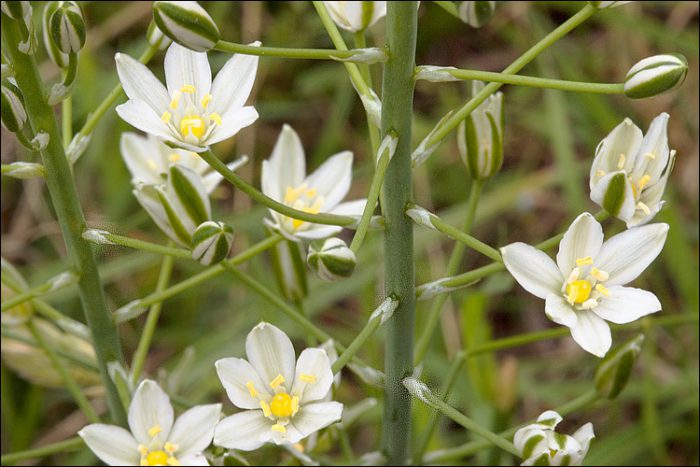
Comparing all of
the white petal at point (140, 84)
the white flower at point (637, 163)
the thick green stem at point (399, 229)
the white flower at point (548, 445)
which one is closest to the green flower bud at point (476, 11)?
the thick green stem at point (399, 229)

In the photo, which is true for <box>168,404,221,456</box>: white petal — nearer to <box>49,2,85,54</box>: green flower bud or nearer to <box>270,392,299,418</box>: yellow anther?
<box>270,392,299,418</box>: yellow anther

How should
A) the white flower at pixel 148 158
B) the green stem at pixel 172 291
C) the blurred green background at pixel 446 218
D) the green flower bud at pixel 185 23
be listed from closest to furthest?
1. the green flower bud at pixel 185 23
2. the green stem at pixel 172 291
3. the white flower at pixel 148 158
4. the blurred green background at pixel 446 218

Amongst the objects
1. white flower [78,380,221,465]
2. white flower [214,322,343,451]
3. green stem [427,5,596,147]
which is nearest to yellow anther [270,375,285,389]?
white flower [214,322,343,451]

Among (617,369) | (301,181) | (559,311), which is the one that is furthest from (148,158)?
(617,369)

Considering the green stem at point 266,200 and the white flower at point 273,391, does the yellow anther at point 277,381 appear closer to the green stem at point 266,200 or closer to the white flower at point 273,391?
the white flower at point 273,391

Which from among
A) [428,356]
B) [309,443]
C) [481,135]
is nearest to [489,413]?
[428,356]

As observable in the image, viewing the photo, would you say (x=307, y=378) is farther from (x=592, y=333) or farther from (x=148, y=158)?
(x=148, y=158)
